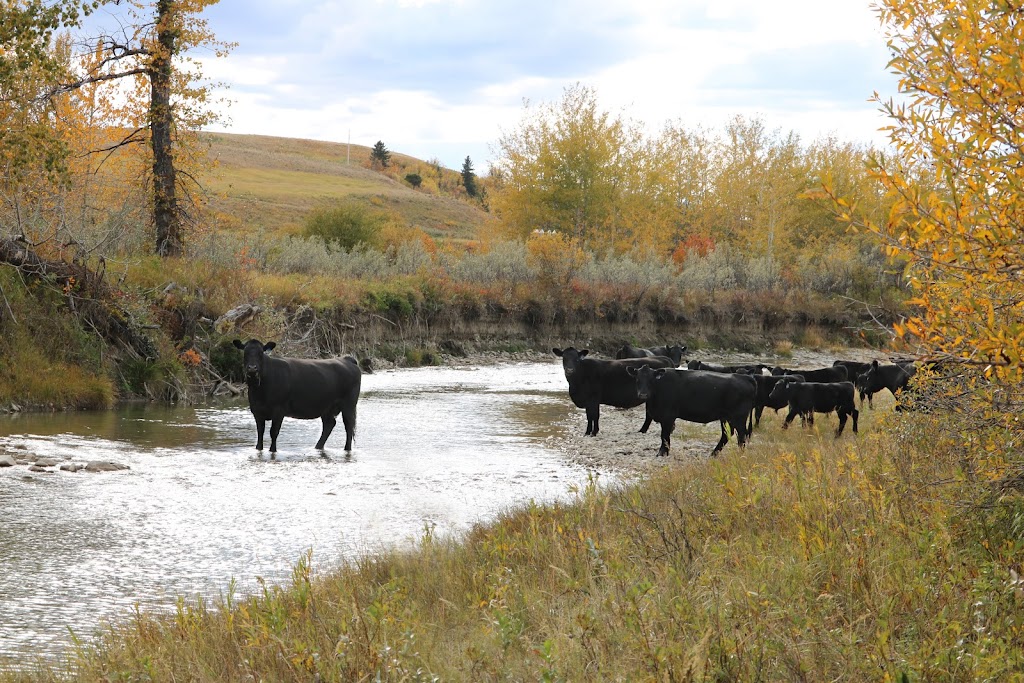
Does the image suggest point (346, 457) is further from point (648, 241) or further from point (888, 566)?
point (648, 241)

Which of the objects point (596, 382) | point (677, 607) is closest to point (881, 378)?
point (596, 382)

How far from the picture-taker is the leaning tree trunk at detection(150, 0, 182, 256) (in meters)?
Result: 26.0

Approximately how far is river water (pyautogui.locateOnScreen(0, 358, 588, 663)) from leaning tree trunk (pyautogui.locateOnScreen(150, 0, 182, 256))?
8957 mm

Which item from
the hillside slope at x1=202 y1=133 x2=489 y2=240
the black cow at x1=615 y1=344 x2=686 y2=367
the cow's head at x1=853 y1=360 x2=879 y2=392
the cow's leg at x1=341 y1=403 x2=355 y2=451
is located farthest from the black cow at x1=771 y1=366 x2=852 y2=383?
the hillside slope at x1=202 y1=133 x2=489 y2=240

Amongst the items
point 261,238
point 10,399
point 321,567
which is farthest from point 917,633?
point 261,238

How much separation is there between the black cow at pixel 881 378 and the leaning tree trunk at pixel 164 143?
18.0m

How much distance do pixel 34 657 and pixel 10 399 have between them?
13.1 meters

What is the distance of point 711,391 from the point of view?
15039mm

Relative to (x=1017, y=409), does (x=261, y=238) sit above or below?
above

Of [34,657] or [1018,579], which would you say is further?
[34,657]

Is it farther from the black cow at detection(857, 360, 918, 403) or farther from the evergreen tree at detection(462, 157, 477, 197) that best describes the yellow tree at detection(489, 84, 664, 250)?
the evergreen tree at detection(462, 157, 477, 197)

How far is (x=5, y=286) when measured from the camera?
60.8ft

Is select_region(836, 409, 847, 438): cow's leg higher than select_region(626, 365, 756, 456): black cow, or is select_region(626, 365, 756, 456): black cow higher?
select_region(626, 365, 756, 456): black cow

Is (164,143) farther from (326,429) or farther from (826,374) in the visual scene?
(826,374)
